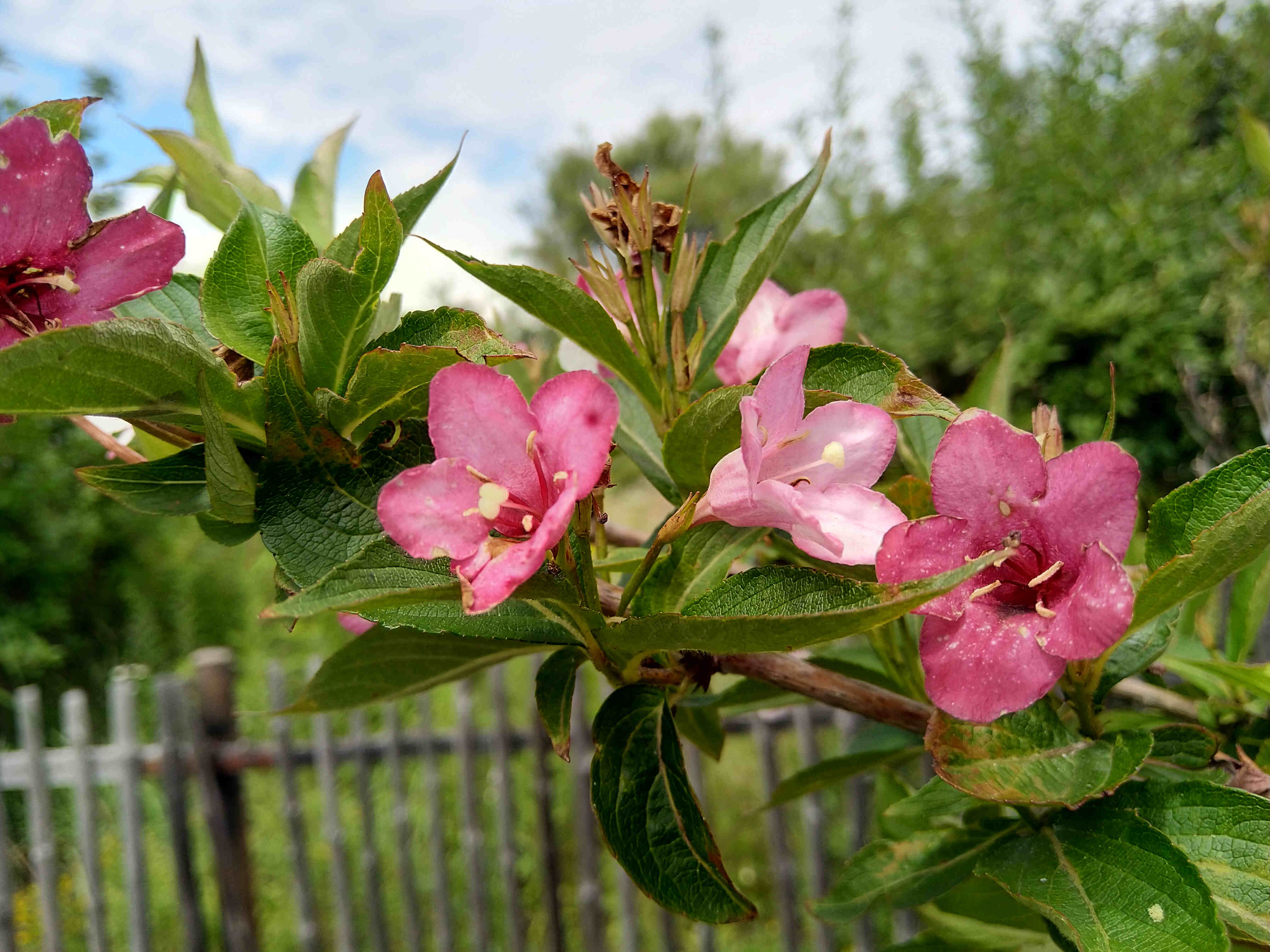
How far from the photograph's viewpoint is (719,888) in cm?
44

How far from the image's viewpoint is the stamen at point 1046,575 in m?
0.39

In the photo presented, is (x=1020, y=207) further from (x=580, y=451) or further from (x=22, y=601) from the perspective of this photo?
(x=22, y=601)

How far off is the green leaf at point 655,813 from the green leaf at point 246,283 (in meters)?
0.26

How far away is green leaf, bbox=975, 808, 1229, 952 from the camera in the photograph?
1.32 ft

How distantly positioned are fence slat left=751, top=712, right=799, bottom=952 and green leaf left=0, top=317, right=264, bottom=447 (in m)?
2.51

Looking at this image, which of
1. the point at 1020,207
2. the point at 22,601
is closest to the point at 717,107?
the point at 1020,207

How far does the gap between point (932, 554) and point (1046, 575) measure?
0.05 meters

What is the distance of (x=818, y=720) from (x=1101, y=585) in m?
2.62

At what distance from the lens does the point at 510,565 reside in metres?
0.34

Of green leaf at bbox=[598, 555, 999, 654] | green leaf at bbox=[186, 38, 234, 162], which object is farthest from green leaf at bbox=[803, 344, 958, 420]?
green leaf at bbox=[186, 38, 234, 162]

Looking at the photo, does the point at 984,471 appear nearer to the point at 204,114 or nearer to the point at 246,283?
the point at 246,283

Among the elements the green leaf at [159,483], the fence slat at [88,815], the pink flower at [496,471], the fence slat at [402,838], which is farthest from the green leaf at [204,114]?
the fence slat at [88,815]

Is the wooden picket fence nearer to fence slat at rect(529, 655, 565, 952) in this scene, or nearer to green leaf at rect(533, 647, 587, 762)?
fence slat at rect(529, 655, 565, 952)

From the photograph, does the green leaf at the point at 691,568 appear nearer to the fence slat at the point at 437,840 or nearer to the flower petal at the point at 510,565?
the flower petal at the point at 510,565
